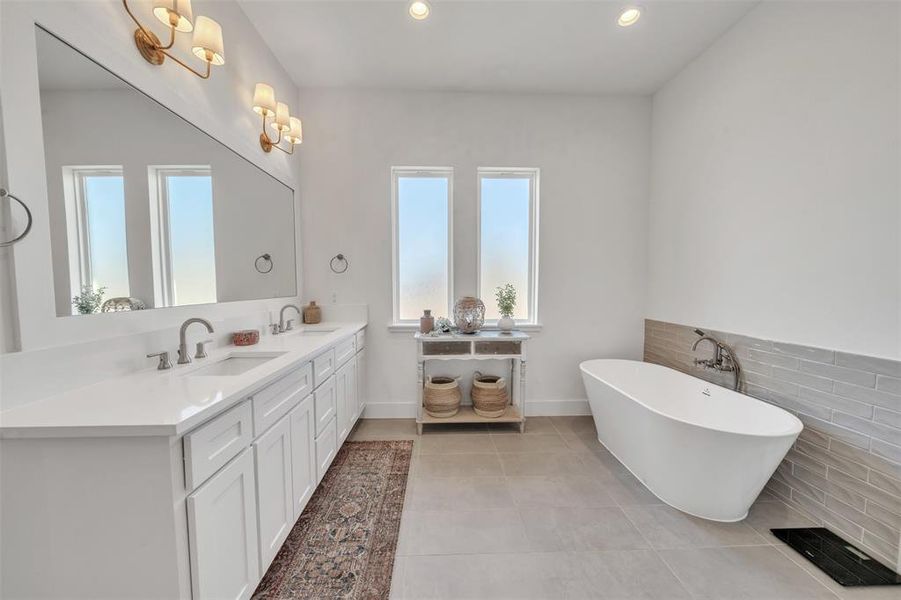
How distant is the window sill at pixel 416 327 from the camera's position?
2961 millimetres

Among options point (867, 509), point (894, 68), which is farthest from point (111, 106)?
point (867, 509)

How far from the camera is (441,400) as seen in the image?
108 inches

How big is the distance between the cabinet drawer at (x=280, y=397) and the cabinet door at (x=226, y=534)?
5.1 inches

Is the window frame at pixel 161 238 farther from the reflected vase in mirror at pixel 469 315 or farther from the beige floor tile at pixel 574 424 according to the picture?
the beige floor tile at pixel 574 424

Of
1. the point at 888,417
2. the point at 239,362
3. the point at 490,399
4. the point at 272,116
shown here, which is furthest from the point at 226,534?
the point at 888,417

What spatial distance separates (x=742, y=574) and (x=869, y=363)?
45.2 inches

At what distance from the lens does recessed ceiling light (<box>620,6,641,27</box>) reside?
6.60 feet

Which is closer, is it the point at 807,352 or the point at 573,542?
the point at 573,542

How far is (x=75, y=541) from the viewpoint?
2.82ft

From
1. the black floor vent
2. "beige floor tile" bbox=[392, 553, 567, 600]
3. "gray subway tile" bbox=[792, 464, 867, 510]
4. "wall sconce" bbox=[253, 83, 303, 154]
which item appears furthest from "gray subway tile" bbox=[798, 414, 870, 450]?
"wall sconce" bbox=[253, 83, 303, 154]

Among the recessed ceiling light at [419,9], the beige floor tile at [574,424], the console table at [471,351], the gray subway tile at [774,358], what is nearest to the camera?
the gray subway tile at [774,358]

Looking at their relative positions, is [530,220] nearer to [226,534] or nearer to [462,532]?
[462,532]

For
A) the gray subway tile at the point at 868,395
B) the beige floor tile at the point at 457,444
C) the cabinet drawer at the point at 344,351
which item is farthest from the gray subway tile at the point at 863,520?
the cabinet drawer at the point at 344,351

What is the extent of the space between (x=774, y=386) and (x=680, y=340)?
739 millimetres
